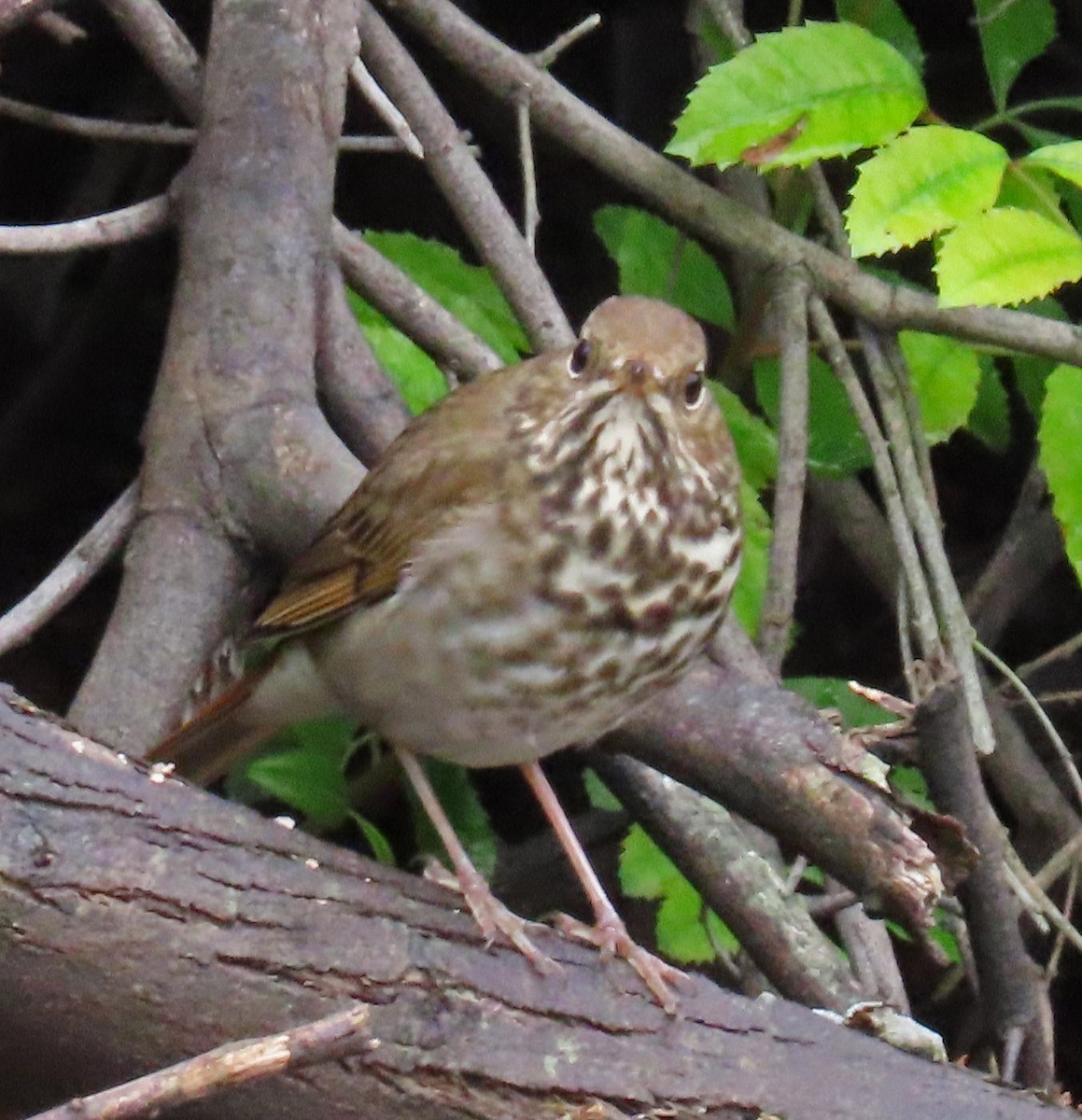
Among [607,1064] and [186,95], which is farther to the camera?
[186,95]

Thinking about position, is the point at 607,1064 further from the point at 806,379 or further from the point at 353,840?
the point at 353,840

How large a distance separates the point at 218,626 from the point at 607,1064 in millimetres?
966

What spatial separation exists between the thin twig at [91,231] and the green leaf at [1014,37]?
1274 mm

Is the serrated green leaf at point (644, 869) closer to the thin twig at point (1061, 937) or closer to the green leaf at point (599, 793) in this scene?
the green leaf at point (599, 793)

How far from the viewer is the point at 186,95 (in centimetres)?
304

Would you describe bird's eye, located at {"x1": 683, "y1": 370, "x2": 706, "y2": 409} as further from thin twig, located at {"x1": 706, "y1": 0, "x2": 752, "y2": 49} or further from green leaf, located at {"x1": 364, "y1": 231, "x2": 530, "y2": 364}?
thin twig, located at {"x1": 706, "y1": 0, "x2": 752, "y2": 49}

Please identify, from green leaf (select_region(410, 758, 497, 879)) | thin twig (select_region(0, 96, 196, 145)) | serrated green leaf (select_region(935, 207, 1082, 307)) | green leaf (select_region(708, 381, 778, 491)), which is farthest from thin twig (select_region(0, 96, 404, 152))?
serrated green leaf (select_region(935, 207, 1082, 307))

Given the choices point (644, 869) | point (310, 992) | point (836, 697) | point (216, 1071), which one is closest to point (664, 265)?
point (836, 697)

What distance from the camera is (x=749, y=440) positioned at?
9.44 ft

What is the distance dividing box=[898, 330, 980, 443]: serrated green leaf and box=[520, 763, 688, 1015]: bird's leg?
80 centimetres

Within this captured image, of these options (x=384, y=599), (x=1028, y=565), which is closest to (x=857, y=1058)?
(x=384, y=599)

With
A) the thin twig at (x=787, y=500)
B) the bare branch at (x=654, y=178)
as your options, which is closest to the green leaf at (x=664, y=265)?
the bare branch at (x=654, y=178)

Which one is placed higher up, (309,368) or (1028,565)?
(309,368)

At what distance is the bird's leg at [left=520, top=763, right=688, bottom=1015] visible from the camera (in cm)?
201
